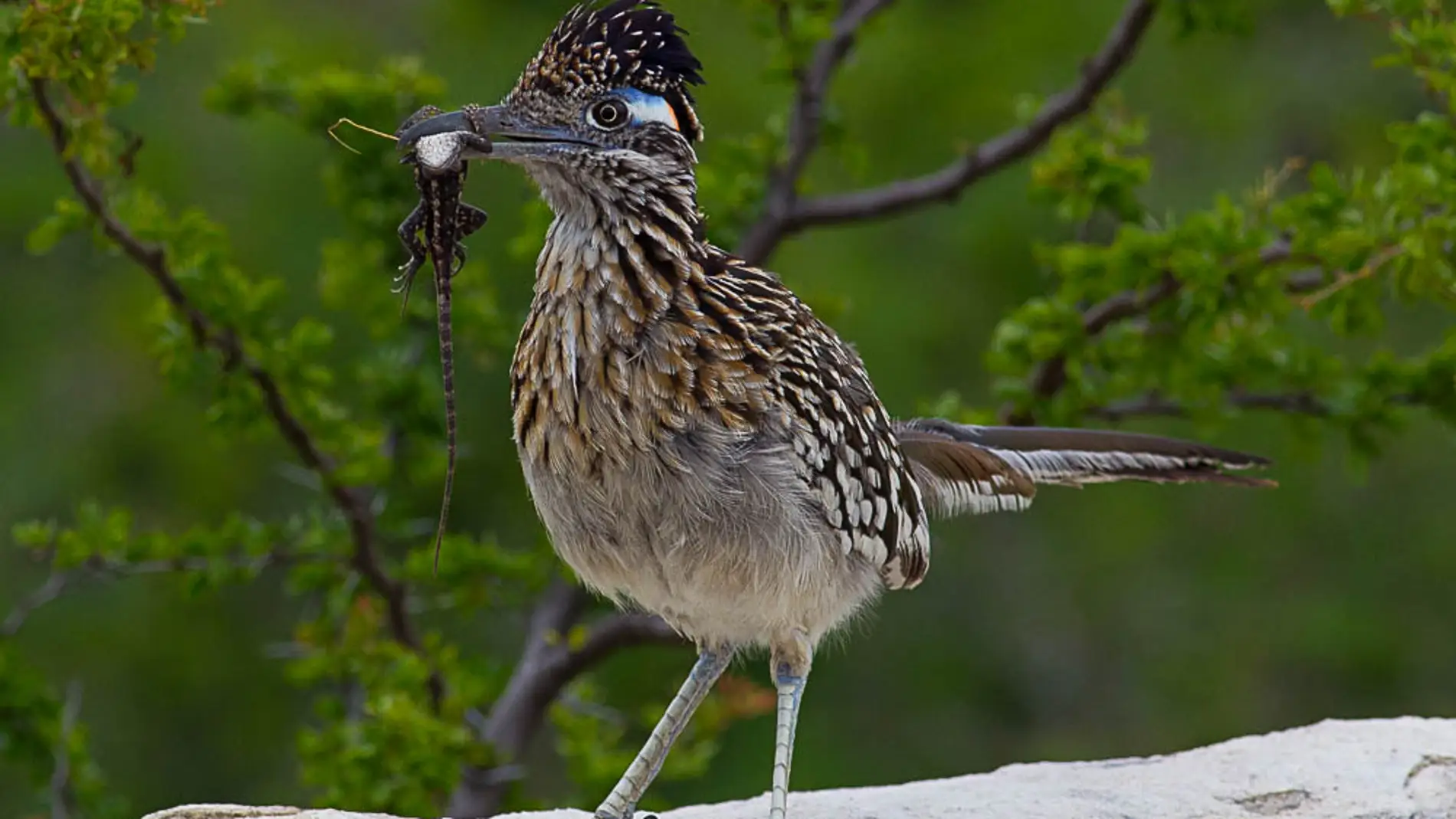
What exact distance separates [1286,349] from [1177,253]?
3.71 ft

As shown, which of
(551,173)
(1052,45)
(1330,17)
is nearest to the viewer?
(551,173)

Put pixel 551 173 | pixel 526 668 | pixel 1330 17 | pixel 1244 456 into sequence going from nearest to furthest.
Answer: pixel 551 173 < pixel 1244 456 < pixel 526 668 < pixel 1330 17

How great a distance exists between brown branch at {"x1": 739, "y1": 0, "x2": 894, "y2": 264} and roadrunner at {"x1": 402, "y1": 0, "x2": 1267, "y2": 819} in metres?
2.57

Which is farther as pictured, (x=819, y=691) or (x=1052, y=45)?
(x=819, y=691)

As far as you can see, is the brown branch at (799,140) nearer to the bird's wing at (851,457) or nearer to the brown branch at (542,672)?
the brown branch at (542,672)

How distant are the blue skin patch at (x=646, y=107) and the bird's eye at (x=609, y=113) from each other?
0.02 m

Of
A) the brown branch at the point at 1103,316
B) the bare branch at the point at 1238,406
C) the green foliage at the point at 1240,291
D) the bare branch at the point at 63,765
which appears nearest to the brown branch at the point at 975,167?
the green foliage at the point at 1240,291

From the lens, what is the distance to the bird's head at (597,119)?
499 cm

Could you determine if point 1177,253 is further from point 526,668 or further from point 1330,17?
point 1330,17

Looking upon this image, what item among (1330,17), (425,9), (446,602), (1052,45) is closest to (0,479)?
(425,9)

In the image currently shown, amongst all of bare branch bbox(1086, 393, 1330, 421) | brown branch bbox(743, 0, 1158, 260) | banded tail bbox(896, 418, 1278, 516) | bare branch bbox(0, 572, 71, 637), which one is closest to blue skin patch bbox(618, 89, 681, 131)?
banded tail bbox(896, 418, 1278, 516)

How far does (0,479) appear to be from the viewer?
38.8ft

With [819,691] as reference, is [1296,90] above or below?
above

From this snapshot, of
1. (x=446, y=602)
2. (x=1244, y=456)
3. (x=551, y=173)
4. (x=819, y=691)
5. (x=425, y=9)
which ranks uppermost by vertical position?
(x=425, y=9)
